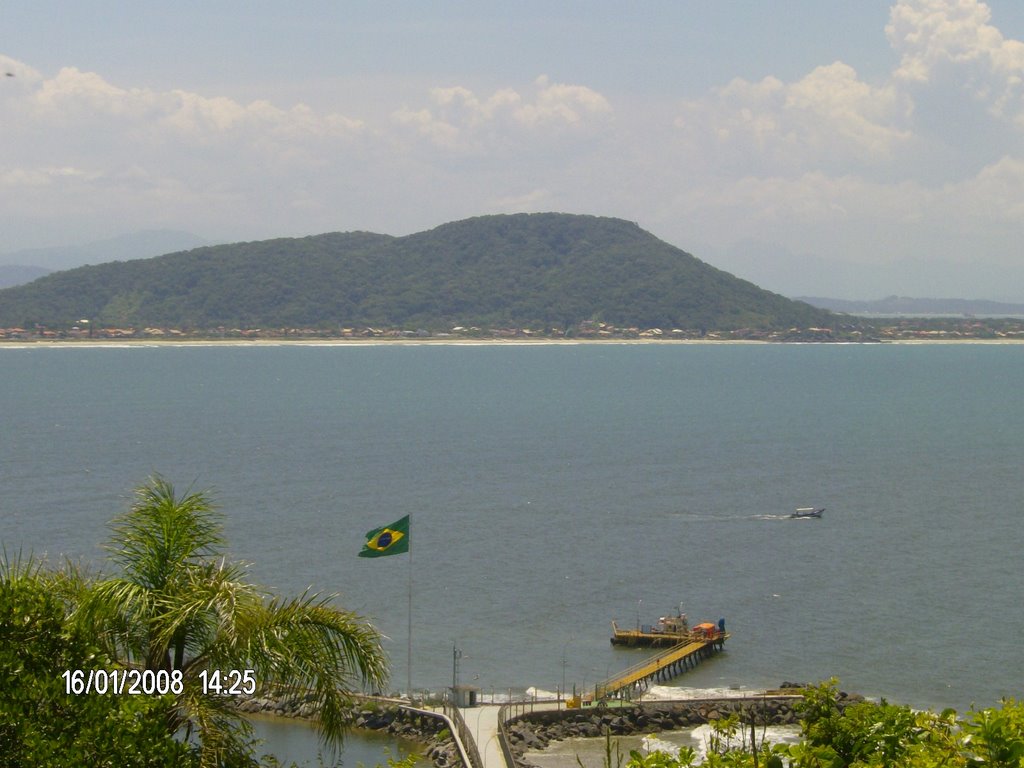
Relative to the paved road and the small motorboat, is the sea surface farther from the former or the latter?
the paved road

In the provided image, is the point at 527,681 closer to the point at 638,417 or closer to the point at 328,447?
the point at 328,447

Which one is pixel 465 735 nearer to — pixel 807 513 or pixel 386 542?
pixel 386 542

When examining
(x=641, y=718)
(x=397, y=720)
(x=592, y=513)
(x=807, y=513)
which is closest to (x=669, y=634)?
(x=641, y=718)

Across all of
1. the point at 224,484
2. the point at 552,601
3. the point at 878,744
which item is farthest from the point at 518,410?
the point at 878,744

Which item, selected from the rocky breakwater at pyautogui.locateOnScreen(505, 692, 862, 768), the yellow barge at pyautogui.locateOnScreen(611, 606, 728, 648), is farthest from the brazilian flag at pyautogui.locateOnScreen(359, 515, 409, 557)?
the yellow barge at pyautogui.locateOnScreen(611, 606, 728, 648)

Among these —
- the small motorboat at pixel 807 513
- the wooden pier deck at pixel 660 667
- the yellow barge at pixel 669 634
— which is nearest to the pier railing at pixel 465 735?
the wooden pier deck at pixel 660 667

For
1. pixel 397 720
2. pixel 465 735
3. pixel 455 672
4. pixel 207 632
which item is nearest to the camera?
pixel 207 632
